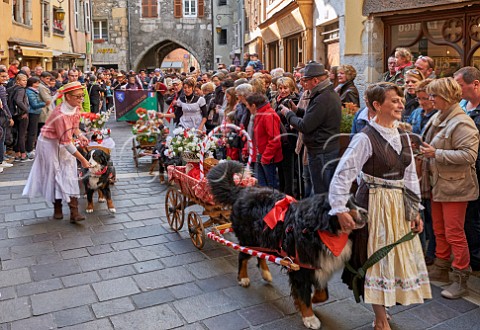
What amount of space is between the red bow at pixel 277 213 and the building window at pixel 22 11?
21.2m

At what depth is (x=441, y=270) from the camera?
5.09 meters

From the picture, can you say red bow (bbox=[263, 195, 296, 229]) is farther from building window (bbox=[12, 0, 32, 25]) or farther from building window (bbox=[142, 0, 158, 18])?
building window (bbox=[142, 0, 158, 18])

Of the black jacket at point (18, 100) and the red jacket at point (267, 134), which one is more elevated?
the black jacket at point (18, 100)

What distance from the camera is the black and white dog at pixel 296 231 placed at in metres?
3.85

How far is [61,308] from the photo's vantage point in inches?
Result: 182

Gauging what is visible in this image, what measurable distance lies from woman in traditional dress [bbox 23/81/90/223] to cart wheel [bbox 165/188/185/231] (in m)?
1.29

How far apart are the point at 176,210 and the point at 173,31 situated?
37873mm

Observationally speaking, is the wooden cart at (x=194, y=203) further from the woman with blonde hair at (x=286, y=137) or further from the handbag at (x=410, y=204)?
the handbag at (x=410, y=204)

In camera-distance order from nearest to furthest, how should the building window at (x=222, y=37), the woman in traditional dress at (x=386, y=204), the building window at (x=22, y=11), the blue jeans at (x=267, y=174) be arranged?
the woman in traditional dress at (x=386, y=204), the blue jeans at (x=267, y=174), the building window at (x=22, y=11), the building window at (x=222, y=37)

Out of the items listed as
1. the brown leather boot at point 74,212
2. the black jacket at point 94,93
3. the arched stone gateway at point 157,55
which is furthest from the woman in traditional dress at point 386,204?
the arched stone gateway at point 157,55

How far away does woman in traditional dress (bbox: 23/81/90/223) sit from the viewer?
7.14 meters

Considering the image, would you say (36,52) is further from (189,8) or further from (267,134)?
(189,8)

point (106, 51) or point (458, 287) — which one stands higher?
point (106, 51)

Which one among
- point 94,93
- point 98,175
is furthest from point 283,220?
point 94,93
